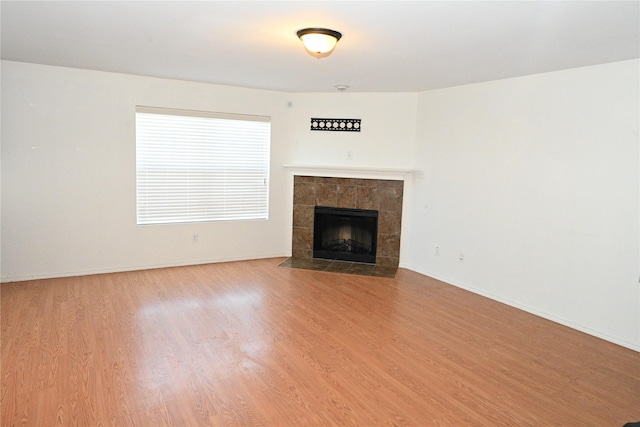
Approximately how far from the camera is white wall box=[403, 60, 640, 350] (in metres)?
3.64

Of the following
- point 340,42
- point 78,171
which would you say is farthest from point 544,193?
point 78,171

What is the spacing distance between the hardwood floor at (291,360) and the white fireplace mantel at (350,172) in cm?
178

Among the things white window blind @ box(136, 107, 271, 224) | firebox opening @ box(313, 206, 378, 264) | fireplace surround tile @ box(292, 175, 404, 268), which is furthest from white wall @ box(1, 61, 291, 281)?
firebox opening @ box(313, 206, 378, 264)

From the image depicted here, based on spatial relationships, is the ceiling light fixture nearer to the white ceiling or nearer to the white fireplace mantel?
the white ceiling

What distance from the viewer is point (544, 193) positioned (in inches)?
167

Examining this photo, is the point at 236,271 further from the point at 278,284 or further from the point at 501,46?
the point at 501,46

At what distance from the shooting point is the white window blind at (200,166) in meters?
5.38

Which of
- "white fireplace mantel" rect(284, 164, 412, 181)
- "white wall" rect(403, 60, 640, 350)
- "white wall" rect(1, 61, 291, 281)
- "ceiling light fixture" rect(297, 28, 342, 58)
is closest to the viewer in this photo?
"ceiling light fixture" rect(297, 28, 342, 58)

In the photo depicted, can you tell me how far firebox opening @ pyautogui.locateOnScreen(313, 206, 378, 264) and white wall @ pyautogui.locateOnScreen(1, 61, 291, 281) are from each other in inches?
66.7

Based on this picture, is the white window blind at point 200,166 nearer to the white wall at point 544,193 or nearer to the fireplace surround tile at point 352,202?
the fireplace surround tile at point 352,202

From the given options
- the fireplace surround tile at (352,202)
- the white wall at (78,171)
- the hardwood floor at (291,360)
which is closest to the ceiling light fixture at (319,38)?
the hardwood floor at (291,360)

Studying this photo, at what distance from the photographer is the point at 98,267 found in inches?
204

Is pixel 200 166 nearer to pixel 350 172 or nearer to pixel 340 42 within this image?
pixel 350 172

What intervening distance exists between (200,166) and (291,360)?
11.0 feet
